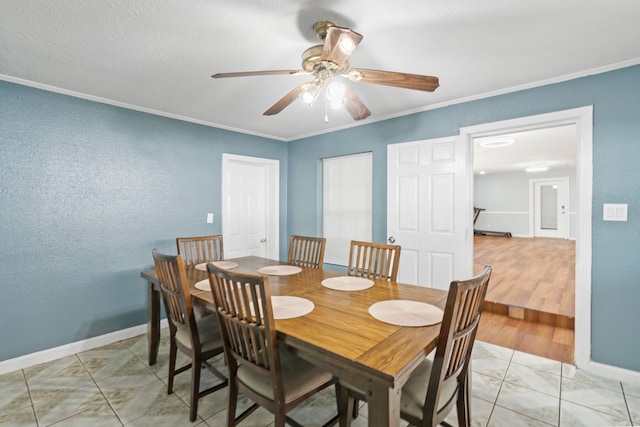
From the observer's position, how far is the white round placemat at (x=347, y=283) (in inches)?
76.2

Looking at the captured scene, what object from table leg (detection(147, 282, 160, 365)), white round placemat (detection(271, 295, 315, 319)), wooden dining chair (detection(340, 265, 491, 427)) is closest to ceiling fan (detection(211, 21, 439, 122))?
wooden dining chair (detection(340, 265, 491, 427))

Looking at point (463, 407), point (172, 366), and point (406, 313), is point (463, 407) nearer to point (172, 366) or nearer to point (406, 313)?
point (406, 313)

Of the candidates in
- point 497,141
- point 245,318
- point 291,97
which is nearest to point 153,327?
point 245,318

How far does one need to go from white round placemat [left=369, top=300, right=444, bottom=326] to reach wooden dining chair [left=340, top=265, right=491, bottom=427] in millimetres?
161

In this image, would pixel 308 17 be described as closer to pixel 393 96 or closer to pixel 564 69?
pixel 393 96

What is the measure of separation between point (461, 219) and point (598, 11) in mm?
1695

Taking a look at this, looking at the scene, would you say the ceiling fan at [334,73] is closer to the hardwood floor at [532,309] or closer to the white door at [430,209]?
the white door at [430,209]

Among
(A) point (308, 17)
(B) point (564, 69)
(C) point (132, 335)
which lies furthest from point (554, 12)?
(C) point (132, 335)

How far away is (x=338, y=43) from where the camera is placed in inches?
53.5

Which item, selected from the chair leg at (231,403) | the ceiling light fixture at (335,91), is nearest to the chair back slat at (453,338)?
the chair leg at (231,403)

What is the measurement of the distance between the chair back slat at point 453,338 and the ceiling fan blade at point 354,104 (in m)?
1.25

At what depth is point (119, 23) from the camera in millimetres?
1651

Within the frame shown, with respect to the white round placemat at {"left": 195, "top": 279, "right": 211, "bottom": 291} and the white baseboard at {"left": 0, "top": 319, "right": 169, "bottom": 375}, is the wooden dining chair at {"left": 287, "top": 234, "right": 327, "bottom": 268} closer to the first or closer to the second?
the white round placemat at {"left": 195, "top": 279, "right": 211, "bottom": 291}

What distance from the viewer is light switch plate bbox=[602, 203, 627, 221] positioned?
2.13 metres
